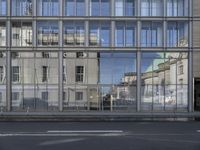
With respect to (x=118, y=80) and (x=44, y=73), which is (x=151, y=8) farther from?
(x=44, y=73)

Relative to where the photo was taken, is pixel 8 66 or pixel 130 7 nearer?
pixel 8 66

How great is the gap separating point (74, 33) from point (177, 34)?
1058 cm

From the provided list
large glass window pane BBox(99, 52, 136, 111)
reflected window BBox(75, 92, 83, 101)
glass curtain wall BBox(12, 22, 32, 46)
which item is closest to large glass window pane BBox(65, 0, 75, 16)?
glass curtain wall BBox(12, 22, 32, 46)

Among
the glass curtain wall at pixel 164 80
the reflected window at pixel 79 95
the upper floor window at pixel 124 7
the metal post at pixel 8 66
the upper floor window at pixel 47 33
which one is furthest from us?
the upper floor window at pixel 124 7

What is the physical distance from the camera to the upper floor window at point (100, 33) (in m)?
45.5

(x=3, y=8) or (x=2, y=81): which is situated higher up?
(x=3, y=8)

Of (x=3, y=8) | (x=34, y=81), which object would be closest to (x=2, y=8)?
(x=3, y=8)

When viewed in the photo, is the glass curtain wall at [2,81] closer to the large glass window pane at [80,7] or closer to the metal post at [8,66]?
the metal post at [8,66]

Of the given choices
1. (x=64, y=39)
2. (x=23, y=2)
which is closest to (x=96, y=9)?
(x=64, y=39)

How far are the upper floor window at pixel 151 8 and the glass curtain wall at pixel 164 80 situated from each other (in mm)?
4175

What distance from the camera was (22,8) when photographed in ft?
150

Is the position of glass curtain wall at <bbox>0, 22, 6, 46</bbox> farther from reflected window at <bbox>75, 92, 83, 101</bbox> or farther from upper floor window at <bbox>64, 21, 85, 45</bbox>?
reflected window at <bbox>75, 92, 83, 101</bbox>

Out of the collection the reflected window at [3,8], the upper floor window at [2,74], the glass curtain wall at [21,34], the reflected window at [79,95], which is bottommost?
the reflected window at [79,95]

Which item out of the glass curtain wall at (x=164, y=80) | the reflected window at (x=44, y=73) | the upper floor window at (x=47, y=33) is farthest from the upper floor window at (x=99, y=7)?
the reflected window at (x=44, y=73)
